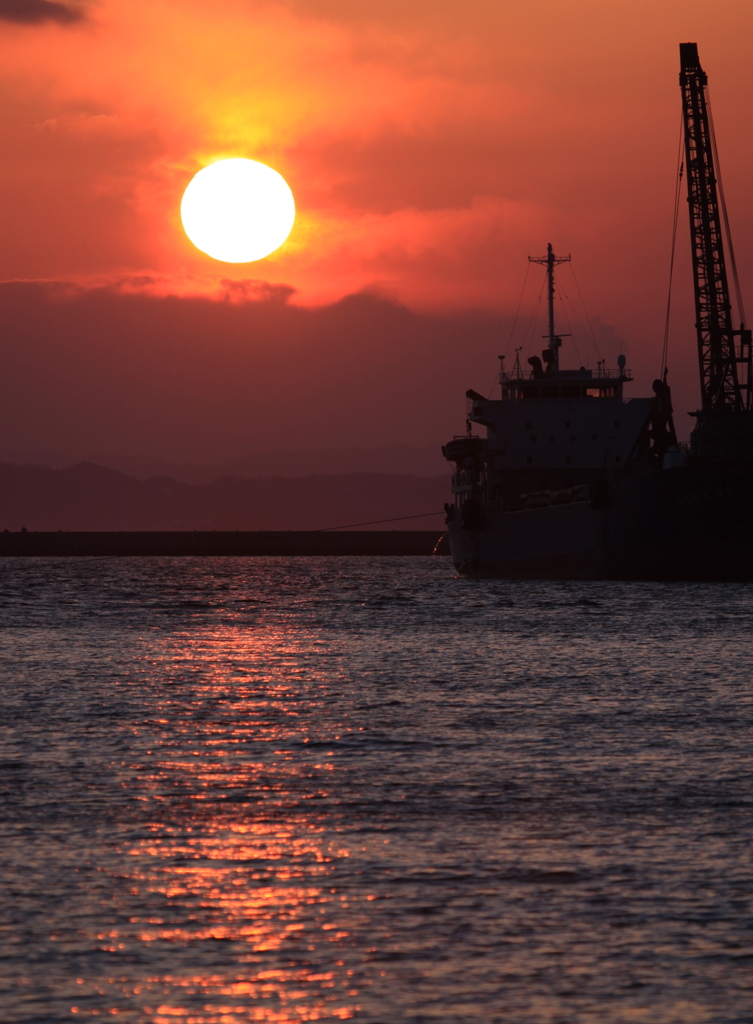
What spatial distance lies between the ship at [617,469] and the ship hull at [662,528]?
0.23ft

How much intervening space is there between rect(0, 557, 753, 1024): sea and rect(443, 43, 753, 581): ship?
39.1 meters

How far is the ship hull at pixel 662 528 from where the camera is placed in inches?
2532

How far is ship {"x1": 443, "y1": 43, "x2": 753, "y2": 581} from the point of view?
65.3m

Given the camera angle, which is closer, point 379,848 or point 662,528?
point 379,848

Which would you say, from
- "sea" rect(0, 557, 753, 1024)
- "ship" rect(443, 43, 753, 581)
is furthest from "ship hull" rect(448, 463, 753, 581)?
"sea" rect(0, 557, 753, 1024)

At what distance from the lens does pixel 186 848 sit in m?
11.1

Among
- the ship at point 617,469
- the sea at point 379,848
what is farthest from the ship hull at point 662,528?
the sea at point 379,848

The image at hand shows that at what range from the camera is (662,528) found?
66000 millimetres

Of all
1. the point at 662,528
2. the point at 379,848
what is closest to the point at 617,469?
the point at 662,528

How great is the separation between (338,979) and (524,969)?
1132mm

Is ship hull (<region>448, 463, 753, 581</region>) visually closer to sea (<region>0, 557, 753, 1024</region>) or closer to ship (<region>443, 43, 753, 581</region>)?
ship (<region>443, 43, 753, 581</region>)

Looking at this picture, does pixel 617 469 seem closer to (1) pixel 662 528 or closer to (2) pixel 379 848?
(1) pixel 662 528

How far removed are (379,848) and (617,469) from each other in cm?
6925

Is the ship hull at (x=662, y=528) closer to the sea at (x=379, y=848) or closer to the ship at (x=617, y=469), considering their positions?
the ship at (x=617, y=469)
